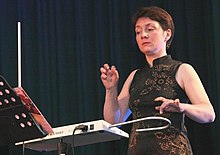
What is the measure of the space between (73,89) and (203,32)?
2.83ft

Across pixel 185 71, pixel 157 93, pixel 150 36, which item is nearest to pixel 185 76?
pixel 185 71

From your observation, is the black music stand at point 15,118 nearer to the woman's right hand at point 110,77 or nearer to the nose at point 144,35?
the woman's right hand at point 110,77

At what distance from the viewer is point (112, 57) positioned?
3.26 m

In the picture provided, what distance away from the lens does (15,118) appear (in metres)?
1.99

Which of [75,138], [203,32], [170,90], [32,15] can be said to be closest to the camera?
[75,138]

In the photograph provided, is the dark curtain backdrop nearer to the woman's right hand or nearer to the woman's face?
the woman's face

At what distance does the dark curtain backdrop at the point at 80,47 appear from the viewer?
319cm

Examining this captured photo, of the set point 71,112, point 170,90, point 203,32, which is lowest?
point 71,112

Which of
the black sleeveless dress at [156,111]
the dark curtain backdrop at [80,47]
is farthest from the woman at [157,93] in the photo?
the dark curtain backdrop at [80,47]

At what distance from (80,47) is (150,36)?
1008mm

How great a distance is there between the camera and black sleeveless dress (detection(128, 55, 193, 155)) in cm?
217

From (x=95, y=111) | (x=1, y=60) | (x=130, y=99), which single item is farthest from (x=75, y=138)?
(x=1, y=60)

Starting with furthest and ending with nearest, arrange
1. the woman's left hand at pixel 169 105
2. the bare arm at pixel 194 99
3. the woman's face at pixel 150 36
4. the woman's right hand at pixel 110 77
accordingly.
→ the woman's face at pixel 150 36 → the woman's right hand at pixel 110 77 → the bare arm at pixel 194 99 → the woman's left hand at pixel 169 105

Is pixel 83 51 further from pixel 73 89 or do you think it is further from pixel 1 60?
pixel 1 60
